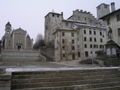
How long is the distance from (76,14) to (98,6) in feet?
70.5

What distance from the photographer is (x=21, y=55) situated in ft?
124

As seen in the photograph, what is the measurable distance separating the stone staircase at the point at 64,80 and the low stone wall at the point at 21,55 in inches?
1201

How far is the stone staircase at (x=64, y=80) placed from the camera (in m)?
5.66

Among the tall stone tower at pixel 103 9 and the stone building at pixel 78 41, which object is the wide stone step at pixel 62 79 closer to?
the stone building at pixel 78 41

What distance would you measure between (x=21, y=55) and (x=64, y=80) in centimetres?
3356

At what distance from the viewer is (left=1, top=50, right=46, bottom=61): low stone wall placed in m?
36.6

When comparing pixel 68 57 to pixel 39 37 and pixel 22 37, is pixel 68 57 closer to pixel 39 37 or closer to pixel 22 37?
pixel 22 37

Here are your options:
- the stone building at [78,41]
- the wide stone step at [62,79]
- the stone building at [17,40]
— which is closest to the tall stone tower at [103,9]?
the stone building at [78,41]

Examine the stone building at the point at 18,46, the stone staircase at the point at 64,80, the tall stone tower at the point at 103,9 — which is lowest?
the stone staircase at the point at 64,80

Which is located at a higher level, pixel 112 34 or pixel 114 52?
pixel 112 34

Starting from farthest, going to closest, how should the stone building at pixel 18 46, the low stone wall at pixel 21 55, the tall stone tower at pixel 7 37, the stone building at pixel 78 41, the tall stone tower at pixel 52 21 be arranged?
the tall stone tower at pixel 52 21
the tall stone tower at pixel 7 37
the stone building at pixel 78 41
the stone building at pixel 18 46
the low stone wall at pixel 21 55

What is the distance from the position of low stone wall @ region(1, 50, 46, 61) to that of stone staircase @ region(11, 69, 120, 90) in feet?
100

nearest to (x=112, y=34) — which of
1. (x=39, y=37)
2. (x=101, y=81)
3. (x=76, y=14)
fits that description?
(x=101, y=81)

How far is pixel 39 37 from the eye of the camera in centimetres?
7531
